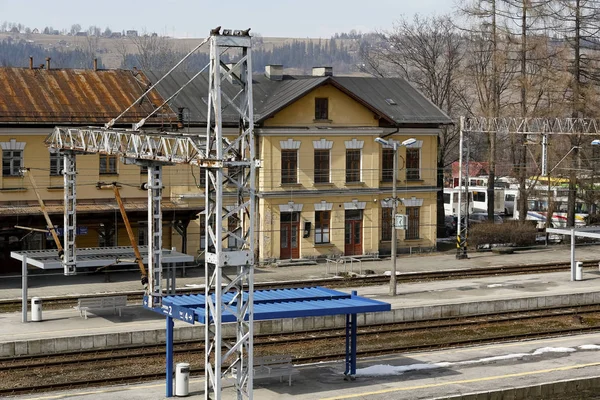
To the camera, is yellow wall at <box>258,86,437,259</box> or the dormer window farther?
the dormer window

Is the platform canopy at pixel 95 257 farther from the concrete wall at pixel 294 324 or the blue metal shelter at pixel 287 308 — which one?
the blue metal shelter at pixel 287 308

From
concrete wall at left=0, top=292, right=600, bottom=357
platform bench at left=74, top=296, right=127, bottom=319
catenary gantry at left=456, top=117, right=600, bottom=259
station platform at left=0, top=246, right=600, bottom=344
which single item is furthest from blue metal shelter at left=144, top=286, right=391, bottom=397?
catenary gantry at left=456, top=117, right=600, bottom=259

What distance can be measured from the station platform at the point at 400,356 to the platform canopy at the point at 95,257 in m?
1.52

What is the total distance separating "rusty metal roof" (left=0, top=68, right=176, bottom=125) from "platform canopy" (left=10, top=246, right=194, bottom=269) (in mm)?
7840

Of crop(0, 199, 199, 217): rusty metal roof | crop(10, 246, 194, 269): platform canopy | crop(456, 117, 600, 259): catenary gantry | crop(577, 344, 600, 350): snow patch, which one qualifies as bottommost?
crop(577, 344, 600, 350): snow patch

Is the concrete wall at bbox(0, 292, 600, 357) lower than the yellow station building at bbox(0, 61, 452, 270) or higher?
lower

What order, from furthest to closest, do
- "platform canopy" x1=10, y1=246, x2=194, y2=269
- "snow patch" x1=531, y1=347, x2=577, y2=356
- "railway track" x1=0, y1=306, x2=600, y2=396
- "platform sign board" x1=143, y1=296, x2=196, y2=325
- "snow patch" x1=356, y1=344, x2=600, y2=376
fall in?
"platform canopy" x1=10, y1=246, x2=194, y2=269 → "snow patch" x1=531, y1=347, x2=577, y2=356 → "railway track" x1=0, y1=306, x2=600, y2=396 → "snow patch" x1=356, y1=344, x2=600, y2=376 → "platform sign board" x1=143, y1=296, x2=196, y2=325

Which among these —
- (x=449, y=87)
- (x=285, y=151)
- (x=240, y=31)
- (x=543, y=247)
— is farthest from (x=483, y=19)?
(x=240, y=31)

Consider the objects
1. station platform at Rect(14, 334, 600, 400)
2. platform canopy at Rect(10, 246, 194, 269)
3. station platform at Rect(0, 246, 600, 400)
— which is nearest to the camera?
station platform at Rect(14, 334, 600, 400)

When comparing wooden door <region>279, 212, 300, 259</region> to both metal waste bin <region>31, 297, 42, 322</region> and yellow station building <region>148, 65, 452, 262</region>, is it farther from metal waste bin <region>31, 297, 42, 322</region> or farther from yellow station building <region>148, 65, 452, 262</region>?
metal waste bin <region>31, 297, 42, 322</region>

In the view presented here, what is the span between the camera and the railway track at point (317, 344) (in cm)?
2667

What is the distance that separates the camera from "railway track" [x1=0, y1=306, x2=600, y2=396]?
87.5 feet

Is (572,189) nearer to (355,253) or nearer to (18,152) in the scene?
(355,253)

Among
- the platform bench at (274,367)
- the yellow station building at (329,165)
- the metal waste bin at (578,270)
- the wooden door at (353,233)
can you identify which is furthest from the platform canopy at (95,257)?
the metal waste bin at (578,270)
